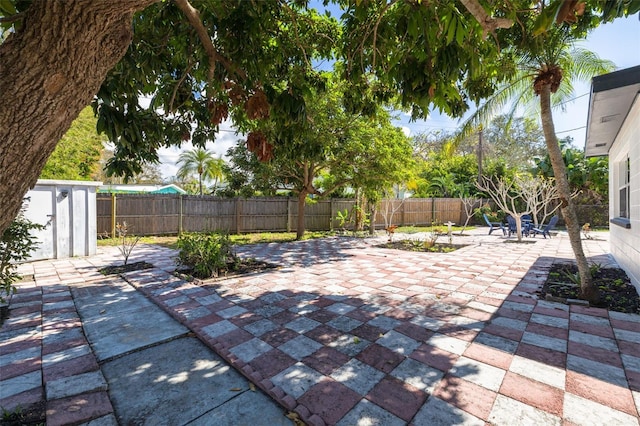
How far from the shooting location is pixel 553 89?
15.8ft

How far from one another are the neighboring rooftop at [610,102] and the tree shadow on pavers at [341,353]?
142 inches

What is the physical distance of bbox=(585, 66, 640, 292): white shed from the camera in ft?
12.5

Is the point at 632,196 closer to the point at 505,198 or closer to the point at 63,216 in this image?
the point at 505,198

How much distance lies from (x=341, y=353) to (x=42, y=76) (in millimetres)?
2689

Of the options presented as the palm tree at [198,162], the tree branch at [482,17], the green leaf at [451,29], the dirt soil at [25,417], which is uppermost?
the palm tree at [198,162]

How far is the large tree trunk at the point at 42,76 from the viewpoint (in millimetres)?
1132

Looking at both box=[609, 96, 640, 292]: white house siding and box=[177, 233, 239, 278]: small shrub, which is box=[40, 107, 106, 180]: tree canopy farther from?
box=[609, 96, 640, 292]: white house siding

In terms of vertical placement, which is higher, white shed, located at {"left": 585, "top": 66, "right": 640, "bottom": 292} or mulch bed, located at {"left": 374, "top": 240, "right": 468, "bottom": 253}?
white shed, located at {"left": 585, "top": 66, "right": 640, "bottom": 292}

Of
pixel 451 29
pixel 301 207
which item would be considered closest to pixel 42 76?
pixel 451 29

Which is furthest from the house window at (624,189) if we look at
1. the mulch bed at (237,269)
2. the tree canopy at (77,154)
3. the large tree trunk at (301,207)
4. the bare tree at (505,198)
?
the tree canopy at (77,154)

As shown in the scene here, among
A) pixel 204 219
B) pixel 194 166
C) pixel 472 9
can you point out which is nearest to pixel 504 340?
pixel 472 9

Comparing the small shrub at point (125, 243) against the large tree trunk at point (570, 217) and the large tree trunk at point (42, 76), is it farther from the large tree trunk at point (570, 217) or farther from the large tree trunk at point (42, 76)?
the large tree trunk at point (570, 217)

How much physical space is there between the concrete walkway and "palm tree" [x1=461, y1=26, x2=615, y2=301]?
3.75ft

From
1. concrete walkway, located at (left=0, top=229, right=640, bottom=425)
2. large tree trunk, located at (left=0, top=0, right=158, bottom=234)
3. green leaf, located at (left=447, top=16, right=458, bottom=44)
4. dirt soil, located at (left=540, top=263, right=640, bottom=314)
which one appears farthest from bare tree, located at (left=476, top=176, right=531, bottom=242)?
large tree trunk, located at (left=0, top=0, right=158, bottom=234)
